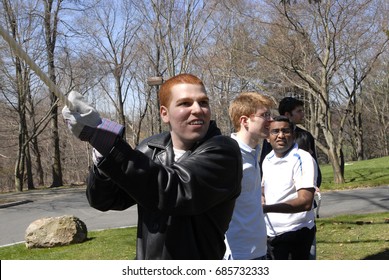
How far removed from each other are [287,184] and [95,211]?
37.9 ft

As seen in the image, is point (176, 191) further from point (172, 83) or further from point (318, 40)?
point (318, 40)

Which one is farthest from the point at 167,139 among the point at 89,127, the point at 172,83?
the point at 89,127

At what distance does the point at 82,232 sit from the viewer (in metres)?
9.13

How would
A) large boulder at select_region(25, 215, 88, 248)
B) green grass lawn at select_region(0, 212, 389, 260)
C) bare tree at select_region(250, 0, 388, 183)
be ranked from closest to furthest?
green grass lawn at select_region(0, 212, 389, 260) < large boulder at select_region(25, 215, 88, 248) < bare tree at select_region(250, 0, 388, 183)

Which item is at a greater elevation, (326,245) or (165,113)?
(165,113)

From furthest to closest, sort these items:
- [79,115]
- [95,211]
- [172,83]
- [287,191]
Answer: [95,211] → [287,191] → [172,83] → [79,115]

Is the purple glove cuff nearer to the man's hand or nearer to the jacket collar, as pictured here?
the man's hand

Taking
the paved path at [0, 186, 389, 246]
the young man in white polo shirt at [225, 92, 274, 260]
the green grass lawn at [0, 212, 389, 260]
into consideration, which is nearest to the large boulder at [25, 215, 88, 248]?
the green grass lawn at [0, 212, 389, 260]

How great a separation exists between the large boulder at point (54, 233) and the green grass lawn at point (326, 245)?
6.7 inches

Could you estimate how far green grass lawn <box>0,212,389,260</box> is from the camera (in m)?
6.58

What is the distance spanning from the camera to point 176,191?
1678 millimetres

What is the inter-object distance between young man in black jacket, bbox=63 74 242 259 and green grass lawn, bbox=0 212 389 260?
4788 mm

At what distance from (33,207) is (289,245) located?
1420cm
